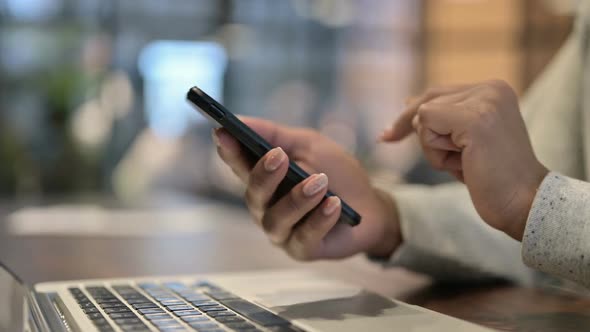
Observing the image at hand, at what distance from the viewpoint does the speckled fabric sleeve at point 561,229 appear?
449 mm

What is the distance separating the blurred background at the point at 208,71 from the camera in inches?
118

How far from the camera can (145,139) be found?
118 inches

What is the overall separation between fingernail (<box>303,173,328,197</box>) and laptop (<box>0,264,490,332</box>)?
8 cm

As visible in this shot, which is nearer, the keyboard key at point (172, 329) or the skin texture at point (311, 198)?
the keyboard key at point (172, 329)

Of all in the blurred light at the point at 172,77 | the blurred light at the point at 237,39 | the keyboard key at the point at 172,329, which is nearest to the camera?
the keyboard key at the point at 172,329

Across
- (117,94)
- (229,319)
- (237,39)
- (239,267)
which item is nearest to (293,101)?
(237,39)

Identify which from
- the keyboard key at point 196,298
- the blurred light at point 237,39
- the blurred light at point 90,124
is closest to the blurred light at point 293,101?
the blurred light at point 237,39

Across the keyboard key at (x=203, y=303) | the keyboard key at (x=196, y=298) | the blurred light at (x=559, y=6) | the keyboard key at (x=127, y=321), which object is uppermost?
the blurred light at (x=559, y=6)

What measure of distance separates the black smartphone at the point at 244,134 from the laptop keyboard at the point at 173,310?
97 mm

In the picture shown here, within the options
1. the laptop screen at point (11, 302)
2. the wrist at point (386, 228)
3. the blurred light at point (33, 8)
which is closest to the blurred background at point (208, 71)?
the blurred light at point (33, 8)

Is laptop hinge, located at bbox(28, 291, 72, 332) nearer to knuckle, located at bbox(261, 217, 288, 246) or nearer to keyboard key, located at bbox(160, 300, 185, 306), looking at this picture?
keyboard key, located at bbox(160, 300, 185, 306)

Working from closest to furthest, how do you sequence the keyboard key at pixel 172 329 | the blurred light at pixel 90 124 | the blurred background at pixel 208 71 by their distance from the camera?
the keyboard key at pixel 172 329 → the blurred background at pixel 208 71 → the blurred light at pixel 90 124

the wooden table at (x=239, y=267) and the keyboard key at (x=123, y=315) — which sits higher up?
the keyboard key at (x=123, y=315)

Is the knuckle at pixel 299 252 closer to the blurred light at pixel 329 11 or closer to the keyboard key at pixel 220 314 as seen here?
the keyboard key at pixel 220 314
